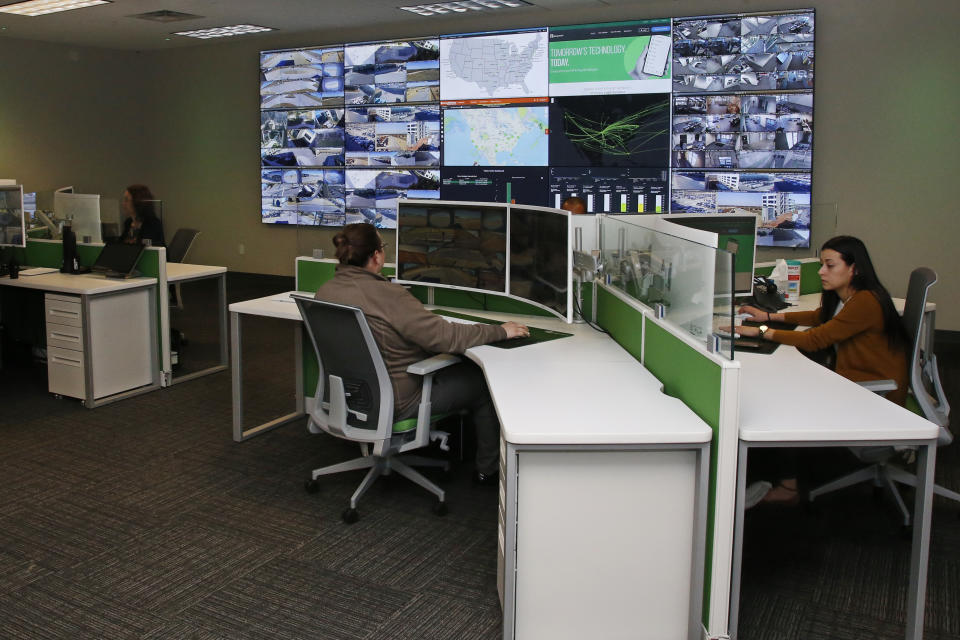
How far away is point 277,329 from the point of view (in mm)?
6516

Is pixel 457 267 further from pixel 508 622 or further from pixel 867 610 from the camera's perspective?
pixel 867 610

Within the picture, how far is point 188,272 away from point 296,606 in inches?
122

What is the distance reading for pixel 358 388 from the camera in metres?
2.95

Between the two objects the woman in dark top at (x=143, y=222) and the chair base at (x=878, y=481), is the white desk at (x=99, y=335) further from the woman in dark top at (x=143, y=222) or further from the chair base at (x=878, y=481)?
the chair base at (x=878, y=481)

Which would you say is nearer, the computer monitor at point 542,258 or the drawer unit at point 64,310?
the computer monitor at point 542,258

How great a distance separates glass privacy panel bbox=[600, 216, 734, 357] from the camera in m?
2.17

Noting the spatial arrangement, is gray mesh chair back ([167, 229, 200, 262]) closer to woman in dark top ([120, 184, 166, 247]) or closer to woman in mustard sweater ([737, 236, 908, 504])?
woman in dark top ([120, 184, 166, 247])

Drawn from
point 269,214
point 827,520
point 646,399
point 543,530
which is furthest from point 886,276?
point 269,214

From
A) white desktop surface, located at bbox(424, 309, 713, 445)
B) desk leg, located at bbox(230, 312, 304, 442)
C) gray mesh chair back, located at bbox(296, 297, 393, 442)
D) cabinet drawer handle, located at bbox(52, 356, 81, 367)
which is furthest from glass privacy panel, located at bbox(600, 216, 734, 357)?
cabinet drawer handle, located at bbox(52, 356, 81, 367)

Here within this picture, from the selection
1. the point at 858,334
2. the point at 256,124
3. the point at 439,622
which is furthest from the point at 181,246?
the point at 858,334

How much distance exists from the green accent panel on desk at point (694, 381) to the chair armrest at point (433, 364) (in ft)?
2.39

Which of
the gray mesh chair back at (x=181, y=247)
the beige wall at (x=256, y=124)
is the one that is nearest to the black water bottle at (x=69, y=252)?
the gray mesh chair back at (x=181, y=247)

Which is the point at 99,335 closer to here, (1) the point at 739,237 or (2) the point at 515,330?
(2) the point at 515,330

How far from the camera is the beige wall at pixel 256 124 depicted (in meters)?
5.64
